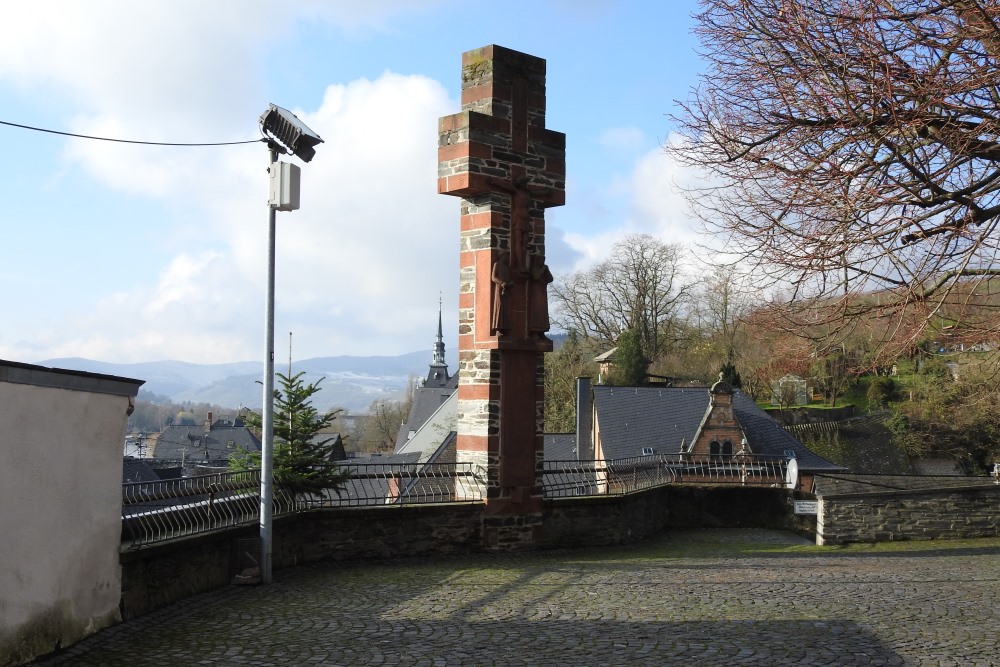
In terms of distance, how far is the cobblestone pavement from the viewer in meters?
6.85

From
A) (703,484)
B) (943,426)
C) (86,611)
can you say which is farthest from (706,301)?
(86,611)

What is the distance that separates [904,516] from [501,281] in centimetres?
836

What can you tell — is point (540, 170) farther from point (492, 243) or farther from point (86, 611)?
point (86, 611)

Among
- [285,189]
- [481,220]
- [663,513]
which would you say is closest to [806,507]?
[663,513]

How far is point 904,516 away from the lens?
16031mm

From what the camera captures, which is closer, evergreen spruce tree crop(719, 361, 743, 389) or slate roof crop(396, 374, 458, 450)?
evergreen spruce tree crop(719, 361, 743, 389)

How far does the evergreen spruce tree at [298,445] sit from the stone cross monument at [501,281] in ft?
7.04

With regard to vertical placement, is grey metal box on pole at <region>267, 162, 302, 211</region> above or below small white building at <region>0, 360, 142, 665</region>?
above

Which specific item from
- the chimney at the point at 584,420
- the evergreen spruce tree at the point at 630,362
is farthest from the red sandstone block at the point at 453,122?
the evergreen spruce tree at the point at 630,362

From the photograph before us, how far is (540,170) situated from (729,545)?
6.63m

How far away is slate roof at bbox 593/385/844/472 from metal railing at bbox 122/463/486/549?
20.8 m

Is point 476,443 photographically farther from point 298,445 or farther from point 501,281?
point 298,445

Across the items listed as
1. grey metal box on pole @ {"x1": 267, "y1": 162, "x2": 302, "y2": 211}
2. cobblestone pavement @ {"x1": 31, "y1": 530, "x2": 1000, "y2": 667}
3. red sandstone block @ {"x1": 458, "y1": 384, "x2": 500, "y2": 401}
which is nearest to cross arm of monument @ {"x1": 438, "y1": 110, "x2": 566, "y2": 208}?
red sandstone block @ {"x1": 458, "y1": 384, "x2": 500, "y2": 401}

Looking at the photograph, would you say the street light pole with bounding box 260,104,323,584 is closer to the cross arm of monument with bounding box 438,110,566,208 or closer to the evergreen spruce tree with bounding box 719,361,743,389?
the cross arm of monument with bounding box 438,110,566,208
